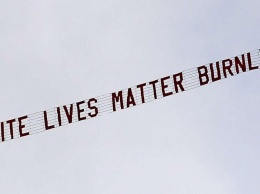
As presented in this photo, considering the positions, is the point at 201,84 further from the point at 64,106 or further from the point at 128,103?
the point at 64,106

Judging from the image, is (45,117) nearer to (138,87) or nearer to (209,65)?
(138,87)

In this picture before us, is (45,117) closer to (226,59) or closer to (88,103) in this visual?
(88,103)

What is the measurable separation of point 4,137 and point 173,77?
45.2ft

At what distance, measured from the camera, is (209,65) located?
1527 inches

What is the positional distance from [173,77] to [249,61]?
20.1 ft

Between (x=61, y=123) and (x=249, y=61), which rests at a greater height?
(x=249, y=61)

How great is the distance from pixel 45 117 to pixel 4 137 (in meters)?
3.87

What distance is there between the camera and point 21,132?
37.9 metres

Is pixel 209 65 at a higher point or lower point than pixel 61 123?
higher

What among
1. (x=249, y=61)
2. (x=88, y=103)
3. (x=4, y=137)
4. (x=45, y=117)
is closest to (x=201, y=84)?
(x=249, y=61)

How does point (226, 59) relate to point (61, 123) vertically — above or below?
above

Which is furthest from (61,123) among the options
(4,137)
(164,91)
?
(164,91)

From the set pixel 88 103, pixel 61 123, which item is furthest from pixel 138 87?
pixel 61 123

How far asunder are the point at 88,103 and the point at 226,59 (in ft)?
37.2
